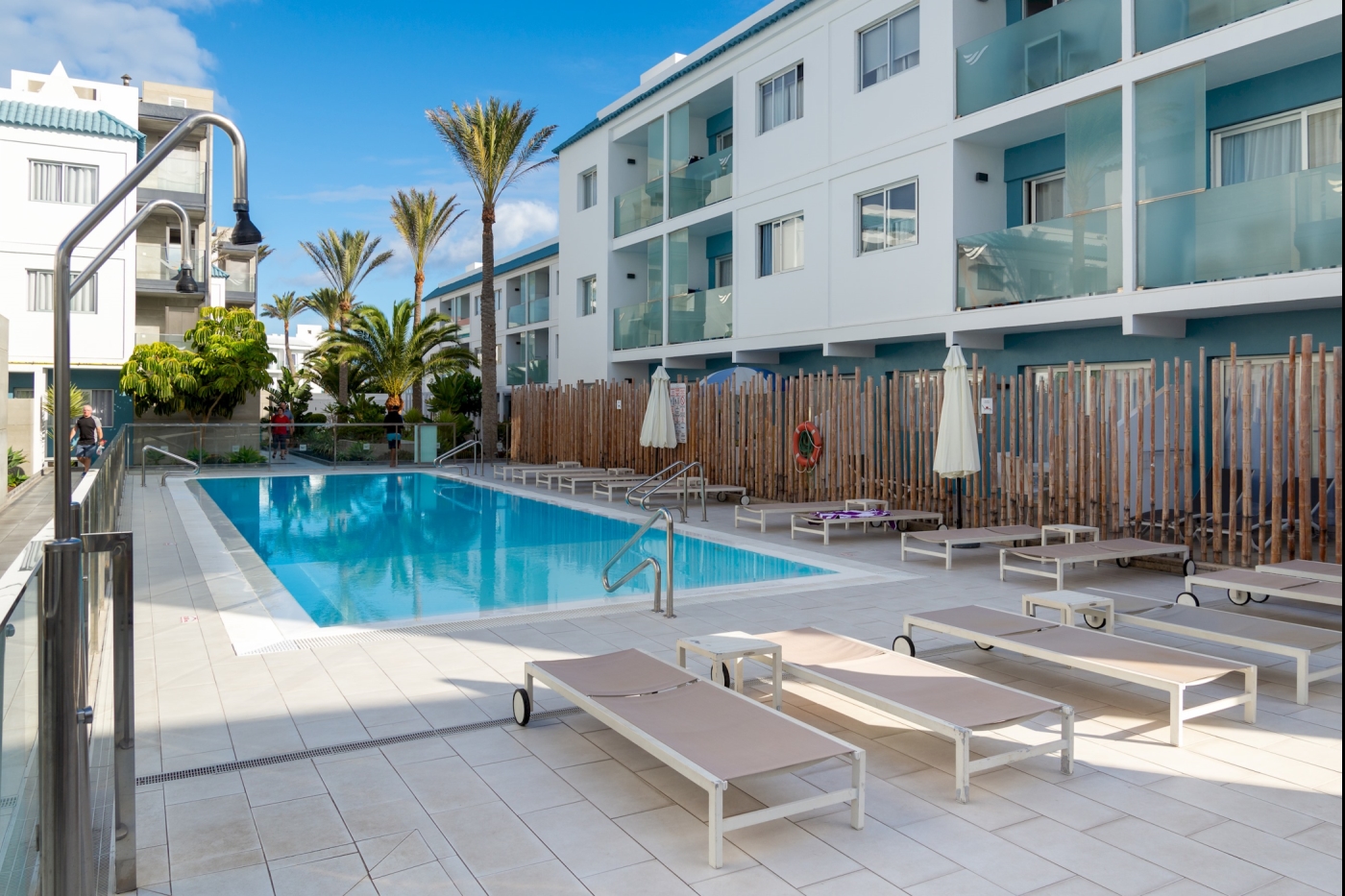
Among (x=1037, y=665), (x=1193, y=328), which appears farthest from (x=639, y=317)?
(x=1037, y=665)

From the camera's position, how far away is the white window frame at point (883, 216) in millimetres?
15430

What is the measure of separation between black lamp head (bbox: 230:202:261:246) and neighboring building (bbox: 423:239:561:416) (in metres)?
27.1

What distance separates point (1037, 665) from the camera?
674 cm

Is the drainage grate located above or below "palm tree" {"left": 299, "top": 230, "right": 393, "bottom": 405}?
below

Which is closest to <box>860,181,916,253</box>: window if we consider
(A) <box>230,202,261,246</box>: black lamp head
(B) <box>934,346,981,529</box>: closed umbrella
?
(B) <box>934,346,981,529</box>: closed umbrella

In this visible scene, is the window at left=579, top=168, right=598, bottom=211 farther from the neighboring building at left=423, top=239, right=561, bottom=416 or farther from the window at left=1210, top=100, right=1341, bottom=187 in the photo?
the window at left=1210, top=100, right=1341, bottom=187

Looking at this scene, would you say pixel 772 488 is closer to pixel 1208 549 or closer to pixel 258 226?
pixel 1208 549

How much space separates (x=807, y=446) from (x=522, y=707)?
11.3 meters

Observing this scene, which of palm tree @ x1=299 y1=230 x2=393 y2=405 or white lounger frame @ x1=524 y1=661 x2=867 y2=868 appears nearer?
white lounger frame @ x1=524 y1=661 x2=867 y2=868

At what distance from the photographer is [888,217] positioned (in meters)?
16.1

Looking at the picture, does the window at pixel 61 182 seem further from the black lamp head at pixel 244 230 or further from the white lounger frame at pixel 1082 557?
the white lounger frame at pixel 1082 557

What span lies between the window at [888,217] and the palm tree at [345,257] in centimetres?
2825

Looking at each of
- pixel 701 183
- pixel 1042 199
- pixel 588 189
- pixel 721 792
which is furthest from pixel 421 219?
pixel 721 792

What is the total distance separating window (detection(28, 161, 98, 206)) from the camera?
88.3 feet
